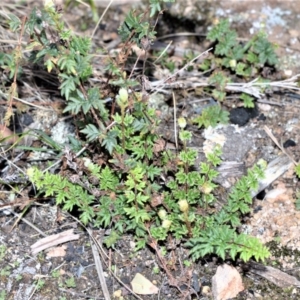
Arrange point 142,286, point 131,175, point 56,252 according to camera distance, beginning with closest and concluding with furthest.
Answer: point 131,175 < point 142,286 < point 56,252

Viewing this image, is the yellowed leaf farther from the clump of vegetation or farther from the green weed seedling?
the green weed seedling

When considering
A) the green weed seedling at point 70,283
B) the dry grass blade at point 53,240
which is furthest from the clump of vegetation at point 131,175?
the green weed seedling at point 70,283

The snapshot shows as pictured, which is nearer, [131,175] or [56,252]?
[131,175]

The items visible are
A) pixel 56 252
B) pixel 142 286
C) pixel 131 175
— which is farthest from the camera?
pixel 56 252

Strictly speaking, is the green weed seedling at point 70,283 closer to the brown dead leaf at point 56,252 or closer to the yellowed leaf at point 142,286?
the brown dead leaf at point 56,252

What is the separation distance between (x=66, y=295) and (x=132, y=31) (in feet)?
3.99

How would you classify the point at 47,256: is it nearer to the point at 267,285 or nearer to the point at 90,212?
the point at 90,212

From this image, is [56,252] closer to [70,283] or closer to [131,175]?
[70,283]

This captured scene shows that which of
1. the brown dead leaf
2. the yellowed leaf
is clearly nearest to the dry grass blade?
the brown dead leaf

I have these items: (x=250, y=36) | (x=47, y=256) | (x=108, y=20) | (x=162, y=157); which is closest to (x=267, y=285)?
(x=162, y=157)

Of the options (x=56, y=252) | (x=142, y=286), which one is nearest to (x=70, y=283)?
(x=56, y=252)

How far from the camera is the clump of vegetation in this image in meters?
2.41

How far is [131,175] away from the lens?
2441 mm

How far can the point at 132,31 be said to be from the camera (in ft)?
8.27
